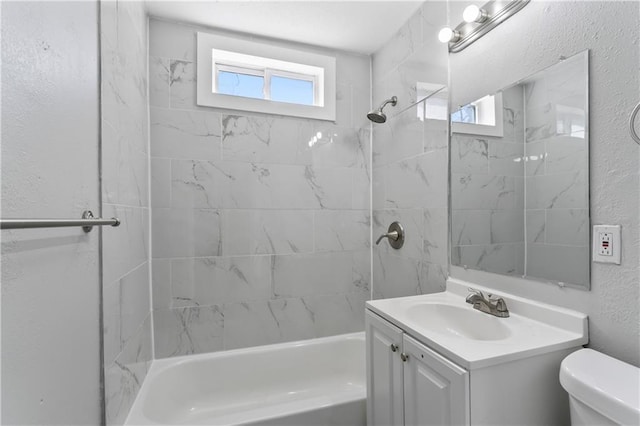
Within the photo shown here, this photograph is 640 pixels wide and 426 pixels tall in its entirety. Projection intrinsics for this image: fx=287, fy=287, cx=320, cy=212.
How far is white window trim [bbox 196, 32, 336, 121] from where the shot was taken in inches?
76.4

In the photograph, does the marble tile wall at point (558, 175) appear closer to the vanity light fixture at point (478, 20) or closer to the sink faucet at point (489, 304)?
the sink faucet at point (489, 304)

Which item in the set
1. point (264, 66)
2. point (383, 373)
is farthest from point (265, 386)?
point (264, 66)

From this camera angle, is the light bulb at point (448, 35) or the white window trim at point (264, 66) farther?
the white window trim at point (264, 66)

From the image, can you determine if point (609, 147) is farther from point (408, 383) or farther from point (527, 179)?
point (408, 383)

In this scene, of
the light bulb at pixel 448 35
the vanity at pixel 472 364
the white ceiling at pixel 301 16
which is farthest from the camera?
the white ceiling at pixel 301 16

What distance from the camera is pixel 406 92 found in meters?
1.92

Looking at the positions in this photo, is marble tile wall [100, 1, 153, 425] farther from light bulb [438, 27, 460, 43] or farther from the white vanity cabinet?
light bulb [438, 27, 460, 43]

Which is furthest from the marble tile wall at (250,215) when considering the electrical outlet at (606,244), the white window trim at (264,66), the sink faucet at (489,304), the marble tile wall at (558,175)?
the electrical outlet at (606,244)

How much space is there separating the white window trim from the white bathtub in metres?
1.72

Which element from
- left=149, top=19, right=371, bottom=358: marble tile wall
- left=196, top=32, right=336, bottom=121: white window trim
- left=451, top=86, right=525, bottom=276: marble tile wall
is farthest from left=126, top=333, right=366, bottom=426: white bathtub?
left=196, top=32, right=336, bottom=121: white window trim

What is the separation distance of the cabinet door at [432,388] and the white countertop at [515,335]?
0.03m

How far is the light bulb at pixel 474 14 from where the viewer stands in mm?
1276

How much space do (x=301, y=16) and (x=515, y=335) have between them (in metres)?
2.04

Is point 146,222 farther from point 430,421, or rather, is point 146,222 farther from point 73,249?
point 430,421
